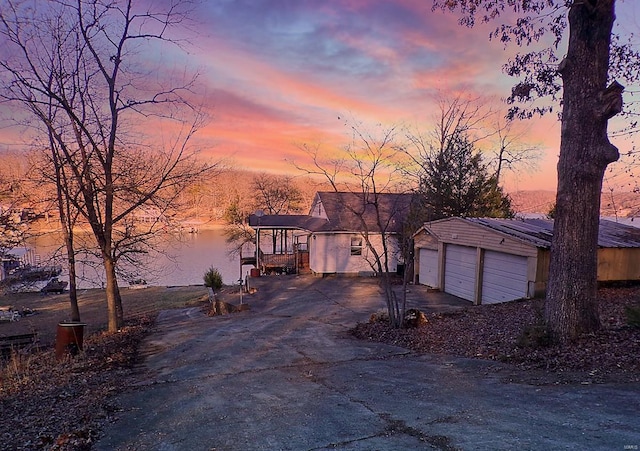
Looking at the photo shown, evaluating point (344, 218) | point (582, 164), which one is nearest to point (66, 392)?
point (582, 164)

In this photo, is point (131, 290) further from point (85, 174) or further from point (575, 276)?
point (575, 276)

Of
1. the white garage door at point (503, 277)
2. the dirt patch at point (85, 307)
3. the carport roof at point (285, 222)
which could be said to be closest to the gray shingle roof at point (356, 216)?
the carport roof at point (285, 222)

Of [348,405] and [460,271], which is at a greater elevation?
[348,405]

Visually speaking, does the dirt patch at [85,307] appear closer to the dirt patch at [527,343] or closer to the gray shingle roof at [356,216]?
the gray shingle roof at [356,216]

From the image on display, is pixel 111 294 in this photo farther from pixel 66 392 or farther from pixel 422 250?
pixel 422 250

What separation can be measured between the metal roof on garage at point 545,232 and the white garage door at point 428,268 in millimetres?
3478

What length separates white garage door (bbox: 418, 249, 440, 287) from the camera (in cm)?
1831

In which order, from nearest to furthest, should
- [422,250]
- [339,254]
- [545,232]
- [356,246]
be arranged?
[545,232]
[422,250]
[339,254]
[356,246]

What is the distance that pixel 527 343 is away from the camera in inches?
253

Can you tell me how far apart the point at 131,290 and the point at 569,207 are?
101 feet

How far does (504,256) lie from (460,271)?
8.85 ft

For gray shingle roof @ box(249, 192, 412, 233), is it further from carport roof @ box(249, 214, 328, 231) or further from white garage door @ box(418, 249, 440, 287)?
white garage door @ box(418, 249, 440, 287)

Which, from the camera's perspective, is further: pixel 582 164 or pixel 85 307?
pixel 85 307

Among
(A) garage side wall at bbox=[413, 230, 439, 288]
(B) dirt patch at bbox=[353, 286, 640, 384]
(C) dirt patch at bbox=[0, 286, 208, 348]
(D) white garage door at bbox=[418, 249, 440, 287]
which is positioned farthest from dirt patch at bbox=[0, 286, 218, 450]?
(A) garage side wall at bbox=[413, 230, 439, 288]
